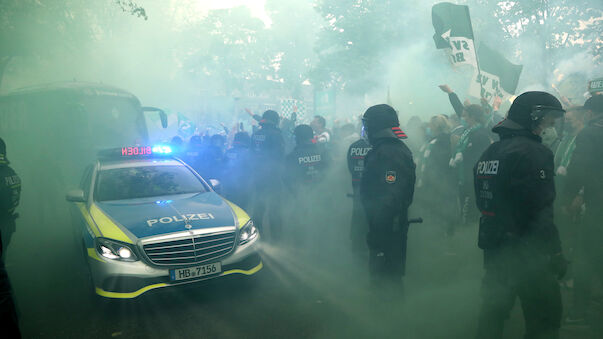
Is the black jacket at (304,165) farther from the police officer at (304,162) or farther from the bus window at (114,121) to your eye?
the bus window at (114,121)

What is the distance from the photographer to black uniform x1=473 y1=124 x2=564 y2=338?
2.85 m

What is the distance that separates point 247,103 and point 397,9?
33711mm

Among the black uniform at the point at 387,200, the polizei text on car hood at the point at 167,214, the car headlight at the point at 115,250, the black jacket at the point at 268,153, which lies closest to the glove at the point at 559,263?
the black uniform at the point at 387,200

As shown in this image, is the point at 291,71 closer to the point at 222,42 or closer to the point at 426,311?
the point at 222,42

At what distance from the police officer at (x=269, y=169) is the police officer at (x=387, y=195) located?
3756mm

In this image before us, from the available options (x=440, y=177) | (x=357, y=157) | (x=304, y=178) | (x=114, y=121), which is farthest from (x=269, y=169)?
(x=114, y=121)

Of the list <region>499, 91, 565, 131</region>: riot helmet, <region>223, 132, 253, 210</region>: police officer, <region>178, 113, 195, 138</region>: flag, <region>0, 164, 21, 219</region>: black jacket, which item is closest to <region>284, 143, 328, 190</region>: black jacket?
<region>223, 132, 253, 210</region>: police officer

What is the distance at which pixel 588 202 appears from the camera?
171 inches

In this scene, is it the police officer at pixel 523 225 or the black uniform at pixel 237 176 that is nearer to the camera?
the police officer at pixel 523 225

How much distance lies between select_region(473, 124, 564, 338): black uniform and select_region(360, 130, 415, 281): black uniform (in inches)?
31.9

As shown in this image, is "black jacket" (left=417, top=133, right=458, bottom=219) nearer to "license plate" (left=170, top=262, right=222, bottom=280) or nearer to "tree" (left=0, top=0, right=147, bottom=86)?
"license plate" (left=170, top=262, right=222, bottom=280)

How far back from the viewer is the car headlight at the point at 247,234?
197 inches

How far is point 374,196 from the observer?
13.1 feet

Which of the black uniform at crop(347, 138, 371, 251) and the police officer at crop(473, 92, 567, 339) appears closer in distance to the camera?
the police officer at crop(473, 92, 567, 339)
